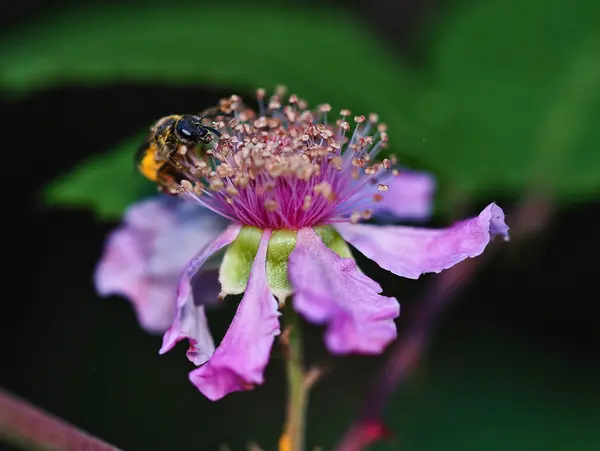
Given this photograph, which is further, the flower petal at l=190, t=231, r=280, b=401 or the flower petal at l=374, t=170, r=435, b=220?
the flower petal at l=374, t=170, r=435, b=220

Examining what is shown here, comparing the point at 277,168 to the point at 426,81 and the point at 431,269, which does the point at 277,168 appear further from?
the point at 426,81

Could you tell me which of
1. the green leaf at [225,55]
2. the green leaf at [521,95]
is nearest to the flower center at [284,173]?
the green leaf at [225,55]

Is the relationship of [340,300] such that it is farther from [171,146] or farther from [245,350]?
[171,146]

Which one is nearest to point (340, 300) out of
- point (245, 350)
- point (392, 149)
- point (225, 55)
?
point (245, 350)

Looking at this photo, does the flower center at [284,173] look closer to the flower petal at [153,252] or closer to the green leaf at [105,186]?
the flower petal at [153,252]

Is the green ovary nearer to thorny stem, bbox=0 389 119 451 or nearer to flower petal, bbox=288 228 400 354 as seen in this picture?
flower petal, bbox=288 228 400 354

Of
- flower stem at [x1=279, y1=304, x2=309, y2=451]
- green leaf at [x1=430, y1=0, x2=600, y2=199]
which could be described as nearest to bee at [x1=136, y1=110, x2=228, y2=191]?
flower stem at [x1=279, y1=304, x2=309, y2=451]
